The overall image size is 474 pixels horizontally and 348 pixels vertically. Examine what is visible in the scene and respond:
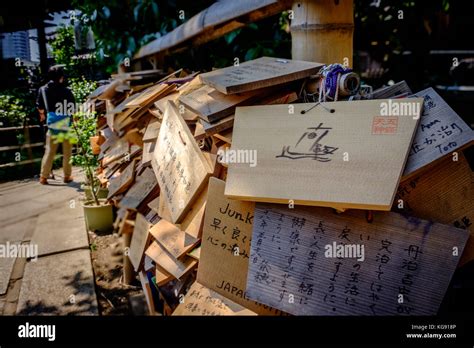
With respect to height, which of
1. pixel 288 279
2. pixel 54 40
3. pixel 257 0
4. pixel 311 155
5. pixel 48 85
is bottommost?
pixel 288 279

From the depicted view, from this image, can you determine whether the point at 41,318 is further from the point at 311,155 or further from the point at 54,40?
the point at 54,40

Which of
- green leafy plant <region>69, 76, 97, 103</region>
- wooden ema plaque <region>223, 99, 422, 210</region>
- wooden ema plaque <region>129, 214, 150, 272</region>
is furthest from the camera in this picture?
wooden ema plaque <region>129, 214, 150, 272</region>

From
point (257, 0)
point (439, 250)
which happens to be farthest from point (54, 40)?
A: point (439, 250)

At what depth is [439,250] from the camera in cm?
144

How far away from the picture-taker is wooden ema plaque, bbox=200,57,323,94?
1.76 meters

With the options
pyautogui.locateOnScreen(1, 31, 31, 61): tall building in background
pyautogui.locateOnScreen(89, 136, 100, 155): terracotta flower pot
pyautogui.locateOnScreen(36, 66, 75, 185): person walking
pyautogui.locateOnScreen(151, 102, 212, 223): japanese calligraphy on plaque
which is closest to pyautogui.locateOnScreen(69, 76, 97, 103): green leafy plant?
pyautogui.locateOnScreen(36, 66, 75, 185): person walking

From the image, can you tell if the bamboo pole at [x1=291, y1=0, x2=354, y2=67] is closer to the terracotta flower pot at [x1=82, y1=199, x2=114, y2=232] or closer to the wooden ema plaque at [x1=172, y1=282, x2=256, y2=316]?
the wooden ema plaque at [x1=172, y1=282, x2=256, y2=316]

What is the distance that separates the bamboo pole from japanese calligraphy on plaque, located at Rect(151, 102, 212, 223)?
805 mm

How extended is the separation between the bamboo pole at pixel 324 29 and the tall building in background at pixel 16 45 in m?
1.42

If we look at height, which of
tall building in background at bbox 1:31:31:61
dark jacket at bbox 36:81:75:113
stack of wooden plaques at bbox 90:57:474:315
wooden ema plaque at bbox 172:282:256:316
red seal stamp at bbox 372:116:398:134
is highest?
tall building in background at bbox 1:31:31:61

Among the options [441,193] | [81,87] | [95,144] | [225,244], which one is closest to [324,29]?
[441,193]

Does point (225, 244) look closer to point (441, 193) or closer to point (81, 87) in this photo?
point (441, 193)

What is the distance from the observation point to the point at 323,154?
1.53 meters

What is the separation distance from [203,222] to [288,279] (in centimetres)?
54
